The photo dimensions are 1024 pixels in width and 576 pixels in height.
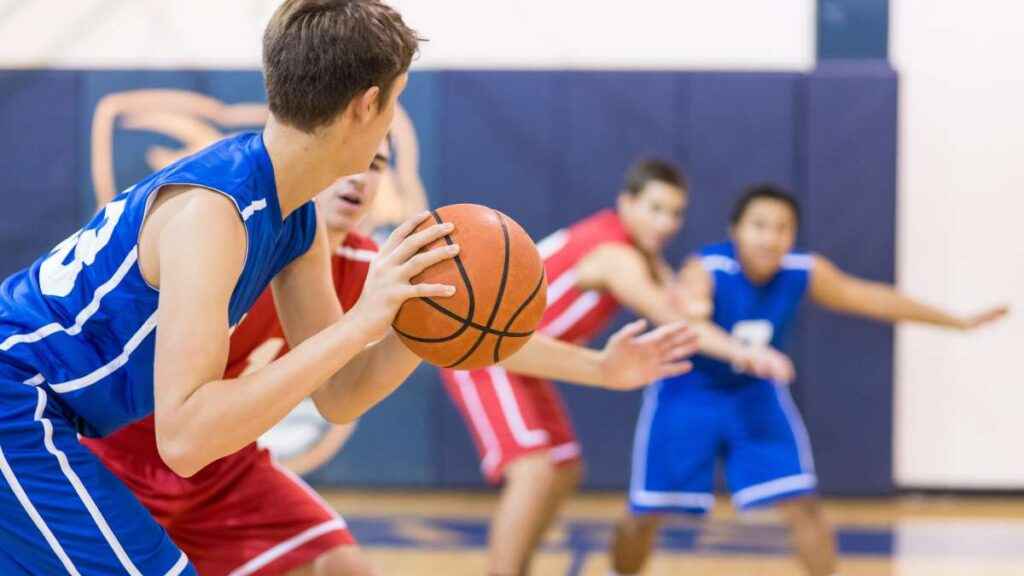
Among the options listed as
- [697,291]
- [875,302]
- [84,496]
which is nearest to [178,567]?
[84,496]

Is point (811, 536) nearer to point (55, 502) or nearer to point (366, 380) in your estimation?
point (366, 380)

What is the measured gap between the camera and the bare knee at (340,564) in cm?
298

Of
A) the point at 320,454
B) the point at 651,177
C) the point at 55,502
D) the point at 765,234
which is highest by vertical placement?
the point at 651,177

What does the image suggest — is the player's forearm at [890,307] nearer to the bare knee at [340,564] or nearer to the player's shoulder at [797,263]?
the player's shoulder at [797,263]

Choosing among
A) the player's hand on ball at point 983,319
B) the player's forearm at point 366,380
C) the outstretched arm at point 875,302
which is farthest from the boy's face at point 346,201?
the player's hand on ball at point 983,319

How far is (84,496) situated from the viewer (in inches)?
89.6

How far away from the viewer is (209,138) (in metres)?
7.20

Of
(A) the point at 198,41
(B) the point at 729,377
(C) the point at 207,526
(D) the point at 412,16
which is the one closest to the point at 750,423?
(B) the point at 729,377

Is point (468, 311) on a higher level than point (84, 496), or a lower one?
higher

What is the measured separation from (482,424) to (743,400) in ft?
3.29

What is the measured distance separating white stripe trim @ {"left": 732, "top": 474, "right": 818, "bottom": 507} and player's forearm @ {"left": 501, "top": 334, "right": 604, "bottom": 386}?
5.97 feet

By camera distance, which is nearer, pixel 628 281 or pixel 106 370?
pixel 106 370

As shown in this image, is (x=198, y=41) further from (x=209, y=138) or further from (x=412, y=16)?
(x=412, y=16)

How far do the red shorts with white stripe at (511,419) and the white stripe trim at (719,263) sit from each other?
902 mm
